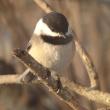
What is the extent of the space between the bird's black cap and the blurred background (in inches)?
21.5

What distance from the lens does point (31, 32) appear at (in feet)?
11.0

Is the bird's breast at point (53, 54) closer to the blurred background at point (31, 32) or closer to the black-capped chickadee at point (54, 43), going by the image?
the black-capped chickadee at point (54, 43)

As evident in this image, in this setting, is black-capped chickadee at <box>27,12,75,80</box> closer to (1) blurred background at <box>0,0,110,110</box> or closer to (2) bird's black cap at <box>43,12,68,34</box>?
(2) bird's black cap at <box>43,12,68,34</box>

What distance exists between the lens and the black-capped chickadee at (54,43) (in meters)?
1.84

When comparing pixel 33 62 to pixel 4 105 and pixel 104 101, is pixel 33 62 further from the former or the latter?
pixel 4 105

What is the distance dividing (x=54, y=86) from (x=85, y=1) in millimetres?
1803

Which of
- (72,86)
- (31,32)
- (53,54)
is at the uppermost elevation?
(53,54)

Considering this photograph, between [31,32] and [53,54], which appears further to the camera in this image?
[31,32]

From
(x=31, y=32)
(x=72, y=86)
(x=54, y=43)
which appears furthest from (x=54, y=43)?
(x=31, y=32)

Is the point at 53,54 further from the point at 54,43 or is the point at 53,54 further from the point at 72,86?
the point at 72,86

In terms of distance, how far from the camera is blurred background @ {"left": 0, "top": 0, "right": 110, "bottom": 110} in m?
2.72

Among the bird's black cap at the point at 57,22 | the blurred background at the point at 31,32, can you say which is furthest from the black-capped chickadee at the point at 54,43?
the blurred background at the point at 31,32

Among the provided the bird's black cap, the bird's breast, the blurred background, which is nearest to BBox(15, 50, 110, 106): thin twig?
the bird's breast

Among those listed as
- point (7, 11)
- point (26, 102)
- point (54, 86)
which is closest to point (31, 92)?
point (26, 102)
